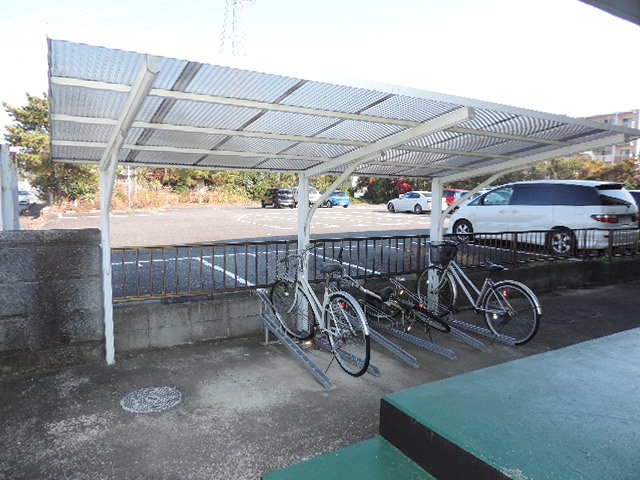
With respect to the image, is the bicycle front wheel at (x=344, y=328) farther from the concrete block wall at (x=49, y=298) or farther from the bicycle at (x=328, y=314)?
the concrete block wall at (x=49, y=298)

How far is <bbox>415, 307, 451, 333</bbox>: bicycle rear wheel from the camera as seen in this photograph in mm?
4948

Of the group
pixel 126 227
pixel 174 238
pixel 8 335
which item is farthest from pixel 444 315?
pixel 126 227

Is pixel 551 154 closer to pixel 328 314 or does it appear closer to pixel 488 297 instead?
pixel 488 297

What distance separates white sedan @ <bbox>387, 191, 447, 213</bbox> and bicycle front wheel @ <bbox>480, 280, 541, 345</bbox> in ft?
61.6

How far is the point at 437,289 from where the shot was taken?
19.6 ft

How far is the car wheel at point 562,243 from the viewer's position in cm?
841

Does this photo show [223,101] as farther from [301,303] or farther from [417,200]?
[417,200]

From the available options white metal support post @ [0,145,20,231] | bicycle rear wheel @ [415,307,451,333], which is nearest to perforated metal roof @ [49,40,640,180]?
white metal support post @ [0,145,20,231]

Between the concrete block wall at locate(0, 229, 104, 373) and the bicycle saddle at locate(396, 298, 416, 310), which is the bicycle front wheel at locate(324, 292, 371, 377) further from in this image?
the concrete block wall at locate(0, 229, 104, 373)

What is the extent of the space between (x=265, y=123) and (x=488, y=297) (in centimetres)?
348

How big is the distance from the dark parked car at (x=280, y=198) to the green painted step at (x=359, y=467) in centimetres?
2553

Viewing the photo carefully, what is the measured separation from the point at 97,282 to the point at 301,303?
229cm

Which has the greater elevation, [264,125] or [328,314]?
[264,125]

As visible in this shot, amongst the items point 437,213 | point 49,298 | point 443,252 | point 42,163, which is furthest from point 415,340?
point 42,163
